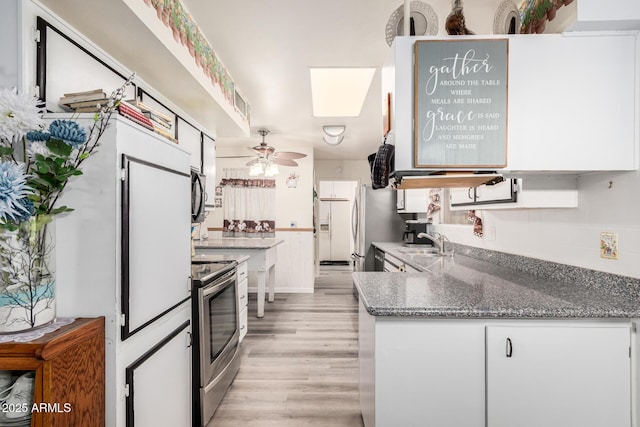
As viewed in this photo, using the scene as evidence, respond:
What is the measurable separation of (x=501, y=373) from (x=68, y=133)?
1.78 meters

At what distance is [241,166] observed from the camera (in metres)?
5.35

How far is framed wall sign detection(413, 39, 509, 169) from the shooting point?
1.43 m

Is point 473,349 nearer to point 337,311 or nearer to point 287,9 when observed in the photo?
point 287,9

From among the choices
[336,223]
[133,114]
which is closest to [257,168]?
[133,114]

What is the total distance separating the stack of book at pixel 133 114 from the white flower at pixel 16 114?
32 cm

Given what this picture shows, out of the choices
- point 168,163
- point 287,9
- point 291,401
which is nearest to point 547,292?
point 291,401

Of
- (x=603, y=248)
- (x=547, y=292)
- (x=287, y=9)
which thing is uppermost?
(x=287, y=9)

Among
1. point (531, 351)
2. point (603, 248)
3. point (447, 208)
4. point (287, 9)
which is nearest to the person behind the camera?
point (531, 351)

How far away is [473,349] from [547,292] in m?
0.57

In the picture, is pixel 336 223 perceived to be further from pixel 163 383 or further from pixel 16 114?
pixel 16 114

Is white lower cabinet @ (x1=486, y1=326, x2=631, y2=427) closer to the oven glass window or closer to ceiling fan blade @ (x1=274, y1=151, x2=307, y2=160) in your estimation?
the oven glass window

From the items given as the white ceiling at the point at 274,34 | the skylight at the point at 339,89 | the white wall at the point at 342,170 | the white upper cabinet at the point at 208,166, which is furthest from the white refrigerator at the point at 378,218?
the white upper cabinet at the point at 208,166

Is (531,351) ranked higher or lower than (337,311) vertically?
higher

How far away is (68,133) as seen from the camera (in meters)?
1.03
